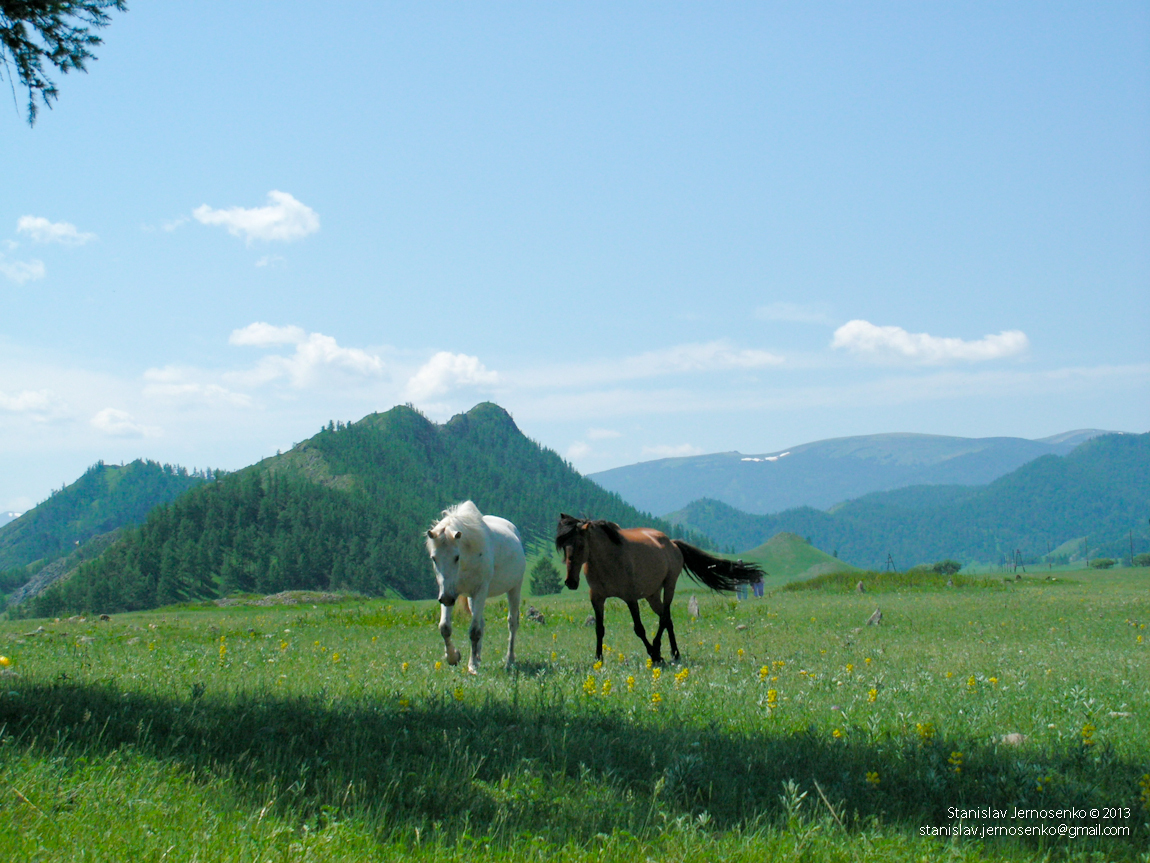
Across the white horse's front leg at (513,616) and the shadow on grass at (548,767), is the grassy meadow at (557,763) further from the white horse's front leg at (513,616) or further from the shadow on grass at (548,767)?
the white horse's front leg at (513,616)

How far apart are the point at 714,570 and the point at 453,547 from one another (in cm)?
667

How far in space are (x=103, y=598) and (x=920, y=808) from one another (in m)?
196

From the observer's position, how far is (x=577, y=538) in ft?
45.2

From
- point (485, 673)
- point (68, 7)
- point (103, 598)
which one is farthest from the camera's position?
point (103, 598)

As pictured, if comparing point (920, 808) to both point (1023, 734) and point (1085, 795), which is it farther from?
point (1023, 734)

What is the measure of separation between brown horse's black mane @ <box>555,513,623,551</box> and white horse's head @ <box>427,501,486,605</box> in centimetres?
140

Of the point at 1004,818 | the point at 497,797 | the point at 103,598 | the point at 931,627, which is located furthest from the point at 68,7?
the point at 103,598

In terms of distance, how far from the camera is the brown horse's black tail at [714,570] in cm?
1719

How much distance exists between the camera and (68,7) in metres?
10.5

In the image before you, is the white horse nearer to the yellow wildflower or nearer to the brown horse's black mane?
the brown horse's black mane

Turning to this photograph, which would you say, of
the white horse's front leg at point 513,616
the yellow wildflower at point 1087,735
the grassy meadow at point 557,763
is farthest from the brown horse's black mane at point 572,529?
the yellow wildflower at point 1087,735

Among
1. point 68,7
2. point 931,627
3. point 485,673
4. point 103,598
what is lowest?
point 103,598

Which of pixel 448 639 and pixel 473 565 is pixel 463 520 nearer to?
pixel 473 565

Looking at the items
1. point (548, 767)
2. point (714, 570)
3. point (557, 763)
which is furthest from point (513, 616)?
point (548, 767)
